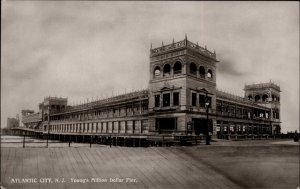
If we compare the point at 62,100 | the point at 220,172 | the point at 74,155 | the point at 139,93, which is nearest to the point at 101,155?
the point at 74,155

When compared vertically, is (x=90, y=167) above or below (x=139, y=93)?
below

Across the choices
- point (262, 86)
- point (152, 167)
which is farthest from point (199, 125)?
point (262, 86)

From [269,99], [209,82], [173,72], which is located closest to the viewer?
[173,72]

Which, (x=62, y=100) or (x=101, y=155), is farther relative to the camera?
(x=62, y=100)

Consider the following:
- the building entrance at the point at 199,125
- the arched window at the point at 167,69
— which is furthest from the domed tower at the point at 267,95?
the arched window at the point at 167,69

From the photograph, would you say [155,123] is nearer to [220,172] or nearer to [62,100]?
[220,172]

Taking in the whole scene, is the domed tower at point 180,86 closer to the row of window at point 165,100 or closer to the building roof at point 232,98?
the row of window at point 165,100

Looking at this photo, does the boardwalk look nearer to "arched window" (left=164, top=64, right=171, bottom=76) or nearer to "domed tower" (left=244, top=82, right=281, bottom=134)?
"arched window" (left=164, top=64, right=171, bottom=76)
